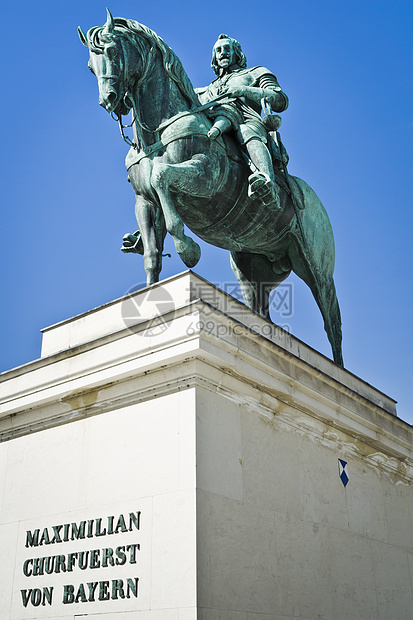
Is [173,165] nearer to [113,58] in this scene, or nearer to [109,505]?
[113,58]

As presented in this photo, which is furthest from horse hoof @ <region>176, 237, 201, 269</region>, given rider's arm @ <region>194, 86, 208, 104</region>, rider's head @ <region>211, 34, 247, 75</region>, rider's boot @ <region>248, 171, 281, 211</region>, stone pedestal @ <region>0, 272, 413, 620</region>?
rider's head @ <region>211, 34, 247, 75</region>

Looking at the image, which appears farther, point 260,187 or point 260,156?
point 260,156

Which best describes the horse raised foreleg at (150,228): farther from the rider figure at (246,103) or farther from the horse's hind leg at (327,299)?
the horse's hind leg at (327,299)

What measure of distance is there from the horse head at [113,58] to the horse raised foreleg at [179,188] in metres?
1.01

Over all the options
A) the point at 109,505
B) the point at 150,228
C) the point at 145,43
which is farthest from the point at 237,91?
the point at 109,505

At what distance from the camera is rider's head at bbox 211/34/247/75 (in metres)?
10.7

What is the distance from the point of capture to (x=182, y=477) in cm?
567

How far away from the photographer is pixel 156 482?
19.1 feet

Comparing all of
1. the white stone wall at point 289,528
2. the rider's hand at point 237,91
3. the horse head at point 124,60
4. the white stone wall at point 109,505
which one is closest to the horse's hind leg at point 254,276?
the rider's hand at point 237,91

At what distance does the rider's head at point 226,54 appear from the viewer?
35.1ft

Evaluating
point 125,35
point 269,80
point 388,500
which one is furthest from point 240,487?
point 269,80

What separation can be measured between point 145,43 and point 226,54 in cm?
254

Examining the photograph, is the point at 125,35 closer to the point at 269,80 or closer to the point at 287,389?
the point at 269,80

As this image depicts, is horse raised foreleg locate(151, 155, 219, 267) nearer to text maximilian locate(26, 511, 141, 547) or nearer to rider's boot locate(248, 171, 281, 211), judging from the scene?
rider's boot locate(248, 171, 281, 211)
